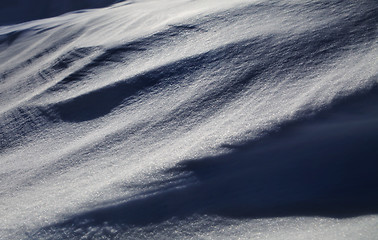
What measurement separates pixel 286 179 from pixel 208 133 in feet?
0.69

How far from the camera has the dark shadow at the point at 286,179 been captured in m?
0.63

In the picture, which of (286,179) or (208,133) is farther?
(208,133)

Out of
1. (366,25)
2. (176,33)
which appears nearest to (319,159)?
(366,25)

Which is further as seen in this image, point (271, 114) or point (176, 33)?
point (176, 33)

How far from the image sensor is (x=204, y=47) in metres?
1.17

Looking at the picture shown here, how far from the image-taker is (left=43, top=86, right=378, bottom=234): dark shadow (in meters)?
0.63

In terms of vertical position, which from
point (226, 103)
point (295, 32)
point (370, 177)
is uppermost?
point (295, 32)

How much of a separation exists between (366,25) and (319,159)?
53 cm

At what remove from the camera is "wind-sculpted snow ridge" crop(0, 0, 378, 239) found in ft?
2.09

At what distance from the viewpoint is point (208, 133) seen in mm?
810

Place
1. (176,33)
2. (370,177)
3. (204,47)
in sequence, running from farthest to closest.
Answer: (176,33) → (204,47) → (370,177)

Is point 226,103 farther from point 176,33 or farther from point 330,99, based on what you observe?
point 176,33

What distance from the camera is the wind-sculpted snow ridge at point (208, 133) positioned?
637 millimetres

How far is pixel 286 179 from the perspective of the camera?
667 mm
